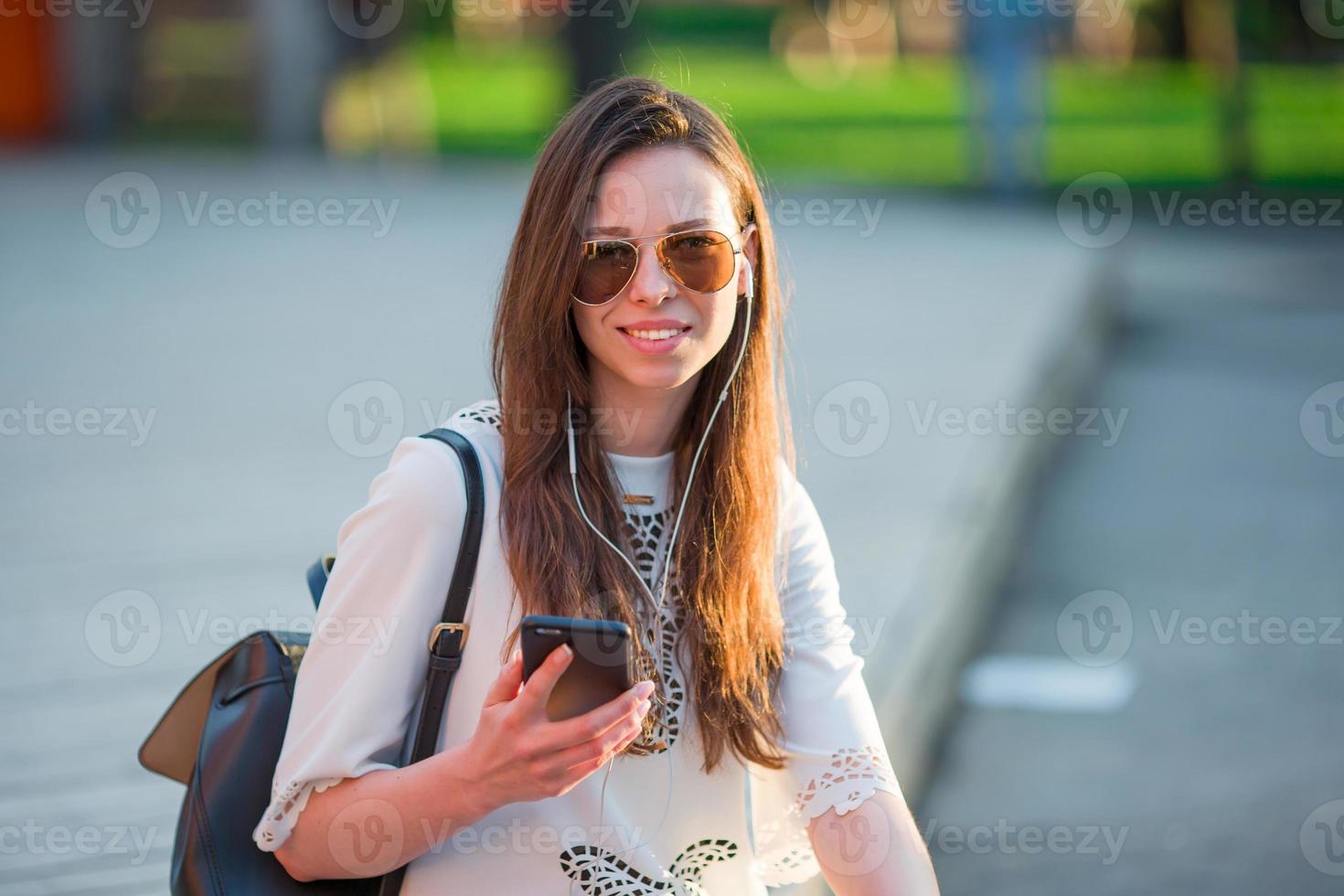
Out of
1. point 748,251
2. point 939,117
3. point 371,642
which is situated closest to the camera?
point 371,642

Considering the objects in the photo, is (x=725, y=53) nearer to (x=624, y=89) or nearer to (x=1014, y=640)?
(x=1014, y=640)

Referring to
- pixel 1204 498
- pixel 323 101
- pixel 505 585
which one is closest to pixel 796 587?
pixel 505 585

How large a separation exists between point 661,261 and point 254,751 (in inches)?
34.2

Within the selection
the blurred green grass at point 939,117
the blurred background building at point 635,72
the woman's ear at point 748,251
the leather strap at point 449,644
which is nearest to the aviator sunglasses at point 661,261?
the woman's ear at point 748,251

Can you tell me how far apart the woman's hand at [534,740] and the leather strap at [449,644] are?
14cm

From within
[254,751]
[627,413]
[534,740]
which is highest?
[627,413]

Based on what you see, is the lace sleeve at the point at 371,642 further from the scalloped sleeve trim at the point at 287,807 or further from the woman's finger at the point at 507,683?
the woman's finger at the point at 507,683

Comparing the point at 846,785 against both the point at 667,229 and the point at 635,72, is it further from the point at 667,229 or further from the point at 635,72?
the point at 635,72

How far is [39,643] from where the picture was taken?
4.77 meters

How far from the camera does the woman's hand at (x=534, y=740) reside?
1823 mm

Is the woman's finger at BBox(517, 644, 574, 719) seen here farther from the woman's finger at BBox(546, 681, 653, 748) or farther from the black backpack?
the black backpack

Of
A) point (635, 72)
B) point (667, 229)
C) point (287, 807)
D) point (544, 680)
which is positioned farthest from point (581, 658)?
point (635, 72)

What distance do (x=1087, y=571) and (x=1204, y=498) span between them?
142cm

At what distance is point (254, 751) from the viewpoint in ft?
6.84
